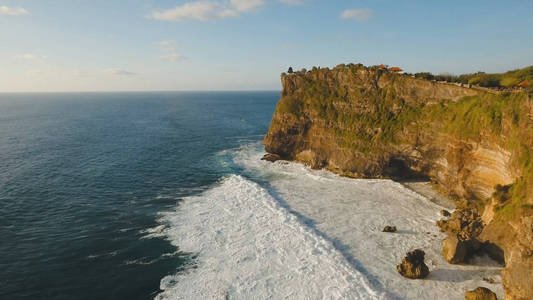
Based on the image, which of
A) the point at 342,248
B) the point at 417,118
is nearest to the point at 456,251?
the point at 342,248

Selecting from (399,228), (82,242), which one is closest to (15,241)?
(82,242)

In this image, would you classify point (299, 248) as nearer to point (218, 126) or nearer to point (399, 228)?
point (399, 228)

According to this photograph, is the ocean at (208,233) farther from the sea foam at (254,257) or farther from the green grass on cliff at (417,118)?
the green grass on cliff at (417,118)

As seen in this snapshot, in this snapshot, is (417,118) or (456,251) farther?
(417,118)

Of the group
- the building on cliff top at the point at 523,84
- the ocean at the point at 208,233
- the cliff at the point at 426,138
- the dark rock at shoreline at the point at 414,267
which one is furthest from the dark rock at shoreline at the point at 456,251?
the building on cliff top at the point at 523,84

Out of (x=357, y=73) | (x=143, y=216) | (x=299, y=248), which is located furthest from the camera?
(x=357, y=73)

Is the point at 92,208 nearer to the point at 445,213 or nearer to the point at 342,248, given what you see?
the point at 342,248

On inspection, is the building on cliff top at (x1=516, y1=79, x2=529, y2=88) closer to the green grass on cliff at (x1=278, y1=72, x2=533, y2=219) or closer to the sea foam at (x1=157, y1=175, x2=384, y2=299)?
the green grass on cliff at (x1=278, y1=72, x2=533, y2=219)
